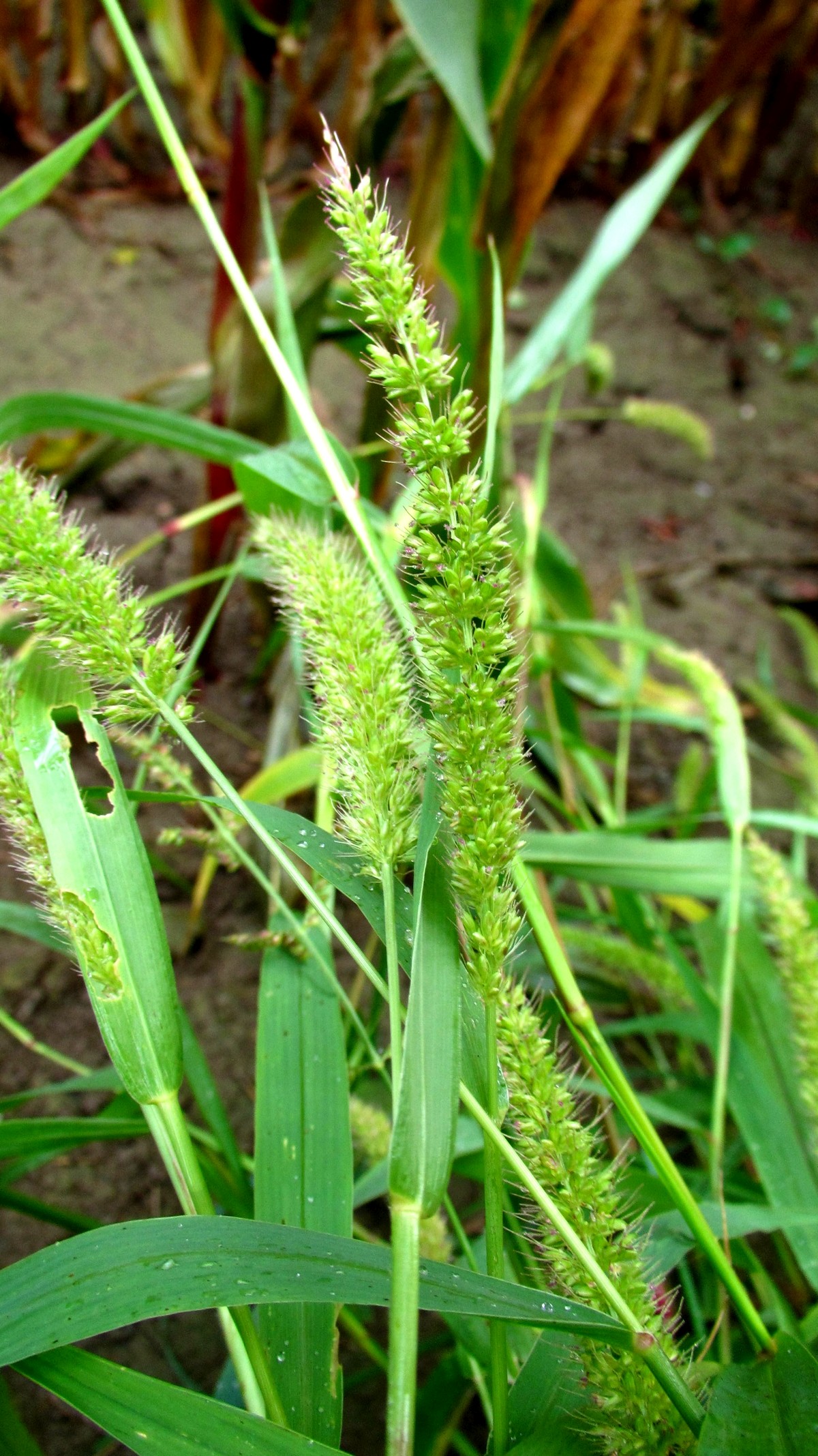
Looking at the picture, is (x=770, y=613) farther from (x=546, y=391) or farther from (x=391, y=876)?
(x=391, y=876)

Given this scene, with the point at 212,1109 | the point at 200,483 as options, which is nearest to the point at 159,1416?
the point at 212,1109

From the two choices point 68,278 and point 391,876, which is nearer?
point 391,876

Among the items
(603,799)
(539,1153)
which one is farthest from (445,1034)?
(603,799)

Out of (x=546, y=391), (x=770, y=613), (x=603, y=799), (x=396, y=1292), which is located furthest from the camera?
(x=546, y=391)

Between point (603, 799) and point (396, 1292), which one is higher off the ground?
point (603, 799)

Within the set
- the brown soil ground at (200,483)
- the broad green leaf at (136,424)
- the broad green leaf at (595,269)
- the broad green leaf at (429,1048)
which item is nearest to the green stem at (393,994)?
the broad green leaf at (429,1048)

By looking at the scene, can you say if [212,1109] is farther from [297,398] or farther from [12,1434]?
[297,398]

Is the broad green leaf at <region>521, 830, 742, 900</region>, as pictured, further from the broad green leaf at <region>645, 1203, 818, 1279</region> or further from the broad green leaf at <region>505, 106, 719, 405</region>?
the broad green leaf at <region>505, 106, 719, 405</region>
